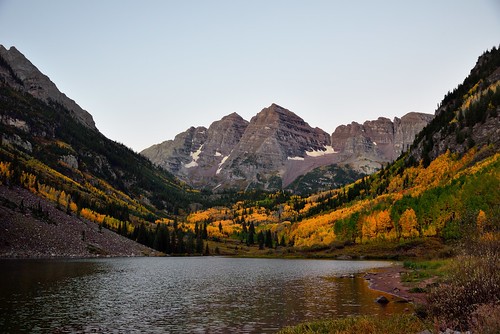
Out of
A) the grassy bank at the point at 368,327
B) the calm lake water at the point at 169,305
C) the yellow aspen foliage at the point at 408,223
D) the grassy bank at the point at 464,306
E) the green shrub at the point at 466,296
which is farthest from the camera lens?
the yellow aspen foliage at the point at 408,223

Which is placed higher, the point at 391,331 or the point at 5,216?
the point at 5,216

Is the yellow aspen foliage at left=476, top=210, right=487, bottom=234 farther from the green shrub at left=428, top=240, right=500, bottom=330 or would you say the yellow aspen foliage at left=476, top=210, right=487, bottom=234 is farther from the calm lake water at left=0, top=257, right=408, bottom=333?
the green shrub at left=428, top=240, right=500, bottom=330

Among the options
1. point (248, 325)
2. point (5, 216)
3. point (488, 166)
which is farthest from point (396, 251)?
point (5, 216)

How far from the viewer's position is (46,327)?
3647cm

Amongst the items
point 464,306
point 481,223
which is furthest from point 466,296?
point 481,223

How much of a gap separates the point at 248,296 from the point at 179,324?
20376 mm

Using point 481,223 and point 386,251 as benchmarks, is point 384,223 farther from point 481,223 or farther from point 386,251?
point 481,223

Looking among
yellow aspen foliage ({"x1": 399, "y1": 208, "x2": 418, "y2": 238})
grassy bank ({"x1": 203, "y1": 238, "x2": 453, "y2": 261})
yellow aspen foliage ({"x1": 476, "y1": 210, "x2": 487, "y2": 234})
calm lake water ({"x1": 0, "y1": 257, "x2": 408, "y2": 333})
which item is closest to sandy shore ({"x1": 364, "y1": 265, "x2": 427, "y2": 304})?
calm lake water ({"x1": 0, "y1": 257, "x2": 408, "y2": 333})

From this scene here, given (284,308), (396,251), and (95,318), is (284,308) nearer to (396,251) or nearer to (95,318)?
(95,318)

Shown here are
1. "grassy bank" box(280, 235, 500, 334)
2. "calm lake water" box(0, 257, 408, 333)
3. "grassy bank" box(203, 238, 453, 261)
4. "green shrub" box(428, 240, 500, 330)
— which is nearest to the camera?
"grassy bank" box(280, 235, 500, 334)

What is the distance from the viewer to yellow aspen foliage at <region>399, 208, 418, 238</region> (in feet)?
505

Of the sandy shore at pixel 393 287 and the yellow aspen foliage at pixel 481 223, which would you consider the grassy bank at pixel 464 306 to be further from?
the yellow aspen foliage at pixel 481 223

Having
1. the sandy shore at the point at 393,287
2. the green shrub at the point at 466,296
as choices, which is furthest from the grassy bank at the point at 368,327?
the sandy shore at the point at 393,287

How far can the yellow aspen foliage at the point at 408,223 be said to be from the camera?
154000 millimetres
